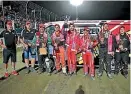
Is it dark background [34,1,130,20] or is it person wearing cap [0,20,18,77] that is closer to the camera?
person wearing cap [0,20,18,77]

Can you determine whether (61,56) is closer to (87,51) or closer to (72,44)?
(72,44)

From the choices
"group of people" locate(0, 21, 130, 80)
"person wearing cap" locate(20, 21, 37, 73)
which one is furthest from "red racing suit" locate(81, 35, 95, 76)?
"person wearing cap" locate(20, 21, 37, 73)

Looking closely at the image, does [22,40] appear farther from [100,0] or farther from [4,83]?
[100,0]

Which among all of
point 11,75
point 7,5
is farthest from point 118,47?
point 7,5

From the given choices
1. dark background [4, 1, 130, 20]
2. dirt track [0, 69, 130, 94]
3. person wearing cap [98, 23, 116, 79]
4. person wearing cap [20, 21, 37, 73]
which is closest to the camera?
dirt track [0, 69, 130, 94]

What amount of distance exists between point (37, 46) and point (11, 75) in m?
1.52

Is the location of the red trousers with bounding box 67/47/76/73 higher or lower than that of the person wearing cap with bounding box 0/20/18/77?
lower

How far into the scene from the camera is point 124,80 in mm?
8695

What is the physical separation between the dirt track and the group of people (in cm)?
45

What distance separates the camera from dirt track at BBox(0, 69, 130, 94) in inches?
291

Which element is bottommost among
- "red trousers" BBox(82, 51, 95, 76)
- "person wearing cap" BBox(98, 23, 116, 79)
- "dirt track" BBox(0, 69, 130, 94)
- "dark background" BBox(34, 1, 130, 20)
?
"dirt track" BBox(0, 69, 130, 94)

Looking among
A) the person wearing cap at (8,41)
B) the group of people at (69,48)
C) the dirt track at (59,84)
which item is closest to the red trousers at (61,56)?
the group of people at (69,48)

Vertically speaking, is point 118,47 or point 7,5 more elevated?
point 7,5

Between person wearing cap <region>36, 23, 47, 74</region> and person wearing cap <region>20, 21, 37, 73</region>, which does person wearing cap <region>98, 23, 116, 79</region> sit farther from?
person wearing cap <region>20, 21, 37, 73</region>
